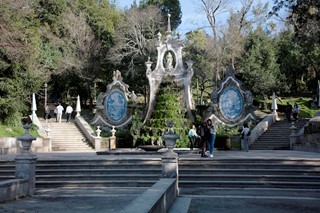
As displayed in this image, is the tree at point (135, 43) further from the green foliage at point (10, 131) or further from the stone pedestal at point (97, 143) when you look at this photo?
the green foliage at point (10, 131)

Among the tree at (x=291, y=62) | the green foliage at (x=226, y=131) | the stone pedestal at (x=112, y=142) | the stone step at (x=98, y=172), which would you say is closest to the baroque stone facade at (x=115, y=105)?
the stone pedestal at (x=112, y=142)

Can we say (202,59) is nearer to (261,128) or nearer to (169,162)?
(261,128)

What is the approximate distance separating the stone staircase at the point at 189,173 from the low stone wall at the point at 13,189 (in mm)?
2243

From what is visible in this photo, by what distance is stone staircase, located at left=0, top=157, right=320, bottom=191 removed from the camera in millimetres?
13328

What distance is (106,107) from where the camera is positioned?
106 feet

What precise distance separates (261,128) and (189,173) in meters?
15.7

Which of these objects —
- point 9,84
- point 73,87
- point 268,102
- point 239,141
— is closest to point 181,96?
point 239,141

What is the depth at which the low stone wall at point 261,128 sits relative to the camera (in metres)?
27.7

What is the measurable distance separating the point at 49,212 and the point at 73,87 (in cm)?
3814

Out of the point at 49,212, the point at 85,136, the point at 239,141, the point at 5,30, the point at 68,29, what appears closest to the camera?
the point at 49,212

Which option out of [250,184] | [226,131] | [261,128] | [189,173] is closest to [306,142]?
[261,128]

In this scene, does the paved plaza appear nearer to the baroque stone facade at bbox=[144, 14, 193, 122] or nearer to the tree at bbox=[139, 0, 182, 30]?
the baroque stone facade at bbox=[144, 14, 193, 122]

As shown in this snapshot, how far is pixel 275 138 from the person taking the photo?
2789cm

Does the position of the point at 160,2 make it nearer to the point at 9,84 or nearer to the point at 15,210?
the point at 9,84
